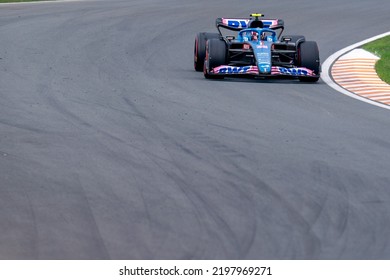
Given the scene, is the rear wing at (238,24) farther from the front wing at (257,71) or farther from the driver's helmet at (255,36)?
the front wing at (257,71)

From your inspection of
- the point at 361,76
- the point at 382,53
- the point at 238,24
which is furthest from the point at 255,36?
the point at 382,53

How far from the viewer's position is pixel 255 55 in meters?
17.7

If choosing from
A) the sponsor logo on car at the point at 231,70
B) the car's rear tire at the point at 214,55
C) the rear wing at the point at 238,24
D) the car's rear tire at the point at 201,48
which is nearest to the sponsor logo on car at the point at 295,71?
the sponsor logo on car at the point at 231,70

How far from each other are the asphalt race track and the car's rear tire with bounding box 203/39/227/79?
12.5 inches

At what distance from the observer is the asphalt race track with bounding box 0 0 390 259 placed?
8.06 metres

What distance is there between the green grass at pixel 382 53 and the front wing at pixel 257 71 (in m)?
1.58

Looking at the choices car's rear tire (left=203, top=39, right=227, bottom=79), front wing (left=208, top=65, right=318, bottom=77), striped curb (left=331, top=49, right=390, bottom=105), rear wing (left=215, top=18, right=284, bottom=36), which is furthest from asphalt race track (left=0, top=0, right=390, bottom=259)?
rear wing (left=215, top=18, right=284, bottom=36)

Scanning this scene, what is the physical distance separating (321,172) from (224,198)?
5.14ft

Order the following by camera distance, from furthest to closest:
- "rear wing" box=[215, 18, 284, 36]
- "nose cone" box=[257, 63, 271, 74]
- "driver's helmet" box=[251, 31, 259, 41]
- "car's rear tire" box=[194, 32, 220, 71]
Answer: "rear wing" box=[215, 18, 284, 36]
"car's rear tire" box=[194, 32, 220, 71]
"driver's helmet" box=[251, 31, 259, 41]
"nose cone" box=[257, 63, 271, 74]

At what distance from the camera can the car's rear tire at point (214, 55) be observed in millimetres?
17703

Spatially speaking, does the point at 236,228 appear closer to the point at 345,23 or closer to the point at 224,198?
the point at 224,198

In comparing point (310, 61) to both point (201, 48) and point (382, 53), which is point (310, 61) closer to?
point (201, 48)

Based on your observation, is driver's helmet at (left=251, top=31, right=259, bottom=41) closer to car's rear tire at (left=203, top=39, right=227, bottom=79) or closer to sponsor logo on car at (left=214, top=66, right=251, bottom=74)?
car's rear tire at (left=203, top=39, right=227, bottom=79)

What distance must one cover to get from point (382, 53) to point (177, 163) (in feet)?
38.9
